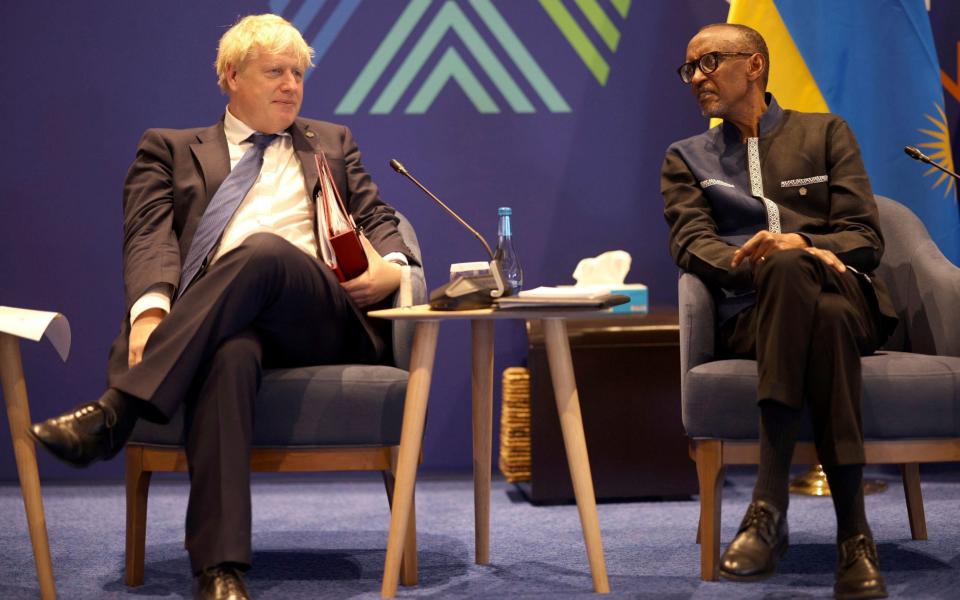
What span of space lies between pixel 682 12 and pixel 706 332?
189cm

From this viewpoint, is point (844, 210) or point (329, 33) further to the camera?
point (329, 33)

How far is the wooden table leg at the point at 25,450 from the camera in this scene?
2.29 m

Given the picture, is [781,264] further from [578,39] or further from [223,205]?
[578,39]

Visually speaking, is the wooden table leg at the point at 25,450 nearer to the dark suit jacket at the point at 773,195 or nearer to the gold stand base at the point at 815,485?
the dark suit jacket at the point at 773,195

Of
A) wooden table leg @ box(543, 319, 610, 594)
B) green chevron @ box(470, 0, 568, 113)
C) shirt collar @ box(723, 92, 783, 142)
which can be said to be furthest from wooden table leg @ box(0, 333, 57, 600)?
green chevron @ box(470, 0, 568, 113)

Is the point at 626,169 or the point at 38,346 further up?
the point at 626,169

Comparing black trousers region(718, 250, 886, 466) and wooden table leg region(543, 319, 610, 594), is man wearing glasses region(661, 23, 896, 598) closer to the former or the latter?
black trousers region(718, 250, 886, 466)

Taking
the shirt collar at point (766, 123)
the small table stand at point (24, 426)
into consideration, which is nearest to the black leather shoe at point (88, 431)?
the small table stand at point (24, 426)

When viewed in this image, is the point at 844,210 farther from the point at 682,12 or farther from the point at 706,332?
the point at 682,12

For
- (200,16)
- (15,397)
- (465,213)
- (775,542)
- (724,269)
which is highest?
(200,16)

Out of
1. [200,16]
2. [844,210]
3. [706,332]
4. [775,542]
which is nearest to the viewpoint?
[775,542]

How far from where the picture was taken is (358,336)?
2.60 m

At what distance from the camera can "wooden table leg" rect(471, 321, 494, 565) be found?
274cm

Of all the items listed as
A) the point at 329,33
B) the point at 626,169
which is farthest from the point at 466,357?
the point at 329,33
